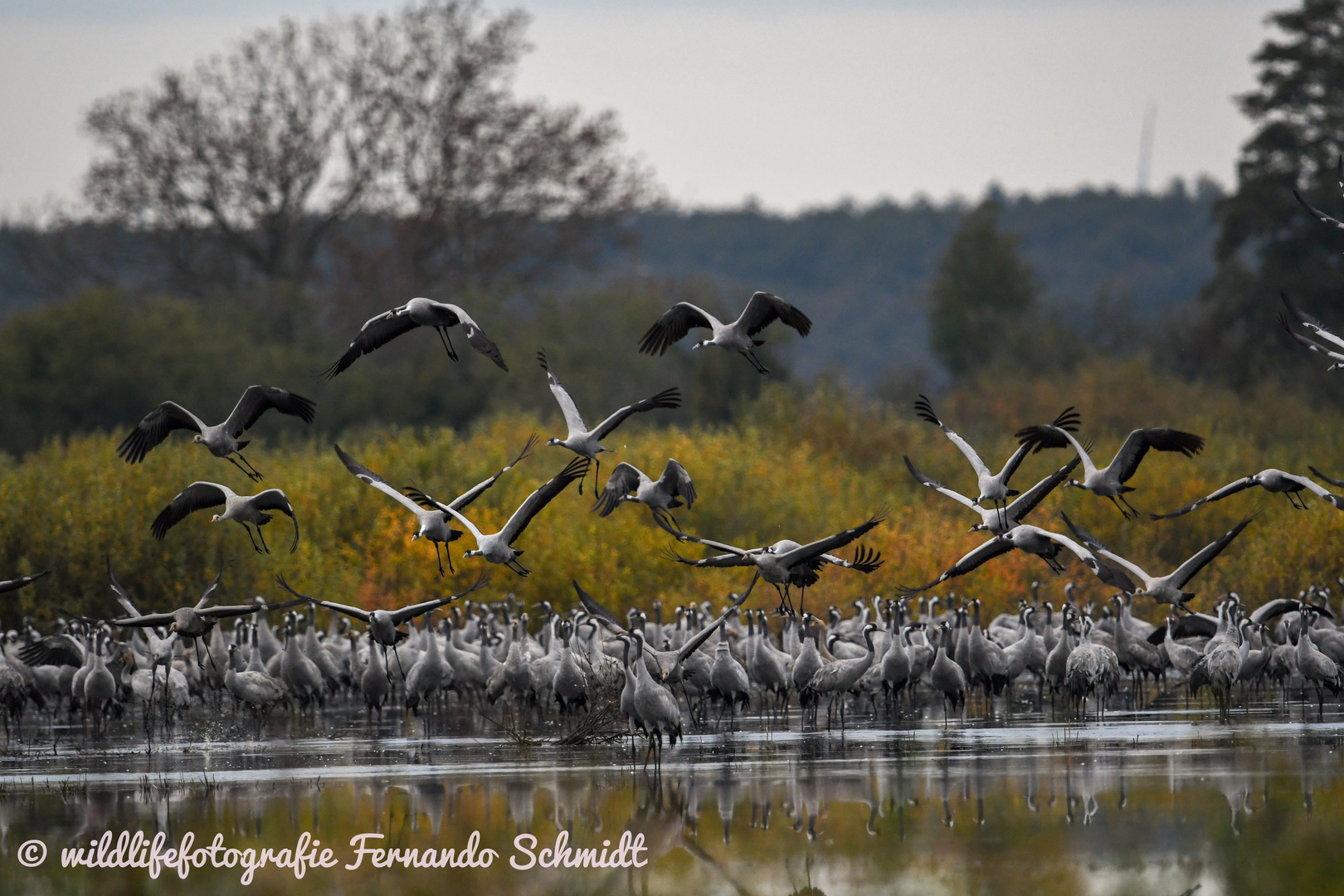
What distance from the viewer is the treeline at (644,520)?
29797mm

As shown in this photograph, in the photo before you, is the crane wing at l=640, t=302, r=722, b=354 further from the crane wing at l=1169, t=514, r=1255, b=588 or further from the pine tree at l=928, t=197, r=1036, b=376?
the pine tree at l=928, t=197, r=1036, b=376

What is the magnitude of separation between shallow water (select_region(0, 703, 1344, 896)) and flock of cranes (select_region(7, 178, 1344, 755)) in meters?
0.92

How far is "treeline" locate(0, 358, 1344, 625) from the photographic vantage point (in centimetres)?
2980

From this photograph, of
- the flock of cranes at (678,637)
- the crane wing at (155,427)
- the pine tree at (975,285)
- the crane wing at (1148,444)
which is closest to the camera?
the crane wing at (1148,444)

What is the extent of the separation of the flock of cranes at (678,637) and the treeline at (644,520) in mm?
2283

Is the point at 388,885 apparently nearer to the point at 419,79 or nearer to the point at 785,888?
the point at 785,888

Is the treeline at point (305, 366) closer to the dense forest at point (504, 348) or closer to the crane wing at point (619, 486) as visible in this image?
the dense forest at point (504, 348)

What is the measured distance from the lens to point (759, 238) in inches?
5448

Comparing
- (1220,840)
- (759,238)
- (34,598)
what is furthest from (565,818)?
(759,238)

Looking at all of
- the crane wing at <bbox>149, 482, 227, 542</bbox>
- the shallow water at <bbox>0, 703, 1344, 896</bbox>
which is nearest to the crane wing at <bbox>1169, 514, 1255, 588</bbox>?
the shallow water at <bbox>0, 703, 1344, 896</bbox>

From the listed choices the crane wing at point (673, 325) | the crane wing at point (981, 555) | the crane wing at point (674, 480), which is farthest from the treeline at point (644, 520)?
the crane wing at point (981, 555)

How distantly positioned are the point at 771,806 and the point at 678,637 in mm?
8798

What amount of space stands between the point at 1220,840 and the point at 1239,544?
20.6 metres

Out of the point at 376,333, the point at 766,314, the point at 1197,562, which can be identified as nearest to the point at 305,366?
the point at 376,333
